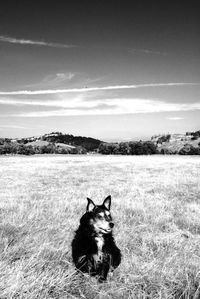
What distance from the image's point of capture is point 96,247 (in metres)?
4.48

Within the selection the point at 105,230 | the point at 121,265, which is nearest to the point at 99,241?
the point at 105,230

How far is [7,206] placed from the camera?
30.2 ft

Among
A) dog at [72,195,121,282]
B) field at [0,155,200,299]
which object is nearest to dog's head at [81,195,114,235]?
dog at [72,195,121,282]

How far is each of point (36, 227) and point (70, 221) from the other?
55.3 inches

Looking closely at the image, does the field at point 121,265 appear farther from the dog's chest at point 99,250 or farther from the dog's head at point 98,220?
the dog's head at point 98,220

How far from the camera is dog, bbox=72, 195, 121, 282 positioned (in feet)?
14.3

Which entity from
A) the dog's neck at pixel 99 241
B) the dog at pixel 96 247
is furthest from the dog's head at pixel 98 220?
the dog's neck at pixel 99 241

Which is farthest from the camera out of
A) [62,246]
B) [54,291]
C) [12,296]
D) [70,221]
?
[70,221]

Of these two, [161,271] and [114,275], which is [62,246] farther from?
[161,271]

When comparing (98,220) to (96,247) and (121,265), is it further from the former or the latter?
(121,265)

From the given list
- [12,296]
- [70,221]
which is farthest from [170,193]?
[12,296]

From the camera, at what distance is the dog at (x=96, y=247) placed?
4.37m

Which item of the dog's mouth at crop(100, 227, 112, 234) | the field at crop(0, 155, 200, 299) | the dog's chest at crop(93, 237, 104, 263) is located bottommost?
the field at crop(0, 155, 200, 299)

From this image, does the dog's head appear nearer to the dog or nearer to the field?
the dog
